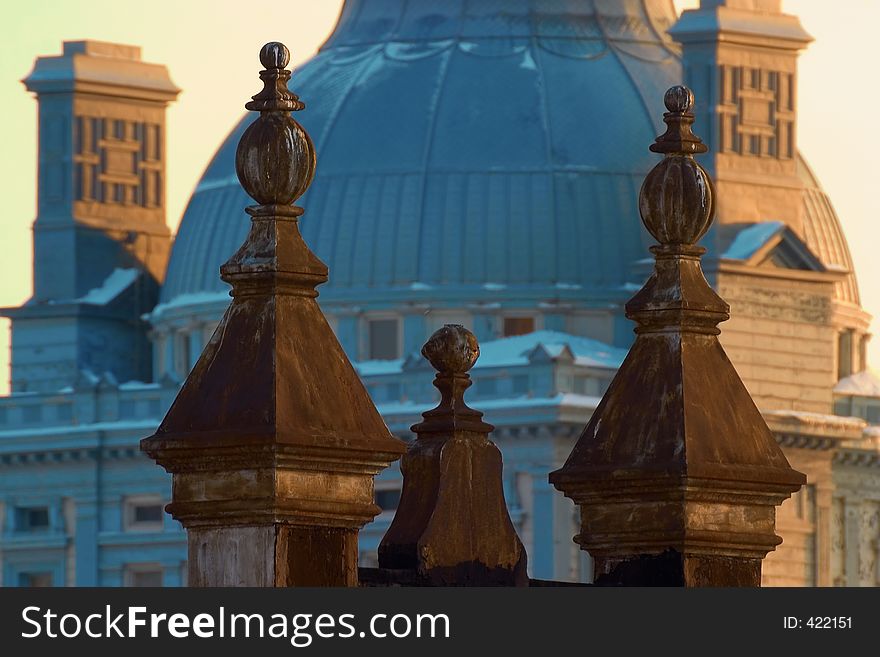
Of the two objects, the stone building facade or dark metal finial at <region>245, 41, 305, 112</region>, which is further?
the stone building facade

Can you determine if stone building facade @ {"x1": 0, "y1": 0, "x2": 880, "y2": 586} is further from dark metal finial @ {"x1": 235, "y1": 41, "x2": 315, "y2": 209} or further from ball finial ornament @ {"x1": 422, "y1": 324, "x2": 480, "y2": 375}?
dark metal finial @ {"x1": 235, "y1": 41, "x2": 315, "y2": 209}

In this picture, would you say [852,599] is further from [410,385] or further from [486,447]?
[410,385]

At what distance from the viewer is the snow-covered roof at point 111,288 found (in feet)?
435

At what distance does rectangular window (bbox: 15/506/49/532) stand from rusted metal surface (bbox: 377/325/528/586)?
102 m

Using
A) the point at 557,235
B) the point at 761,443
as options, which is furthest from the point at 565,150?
the point at 761,443

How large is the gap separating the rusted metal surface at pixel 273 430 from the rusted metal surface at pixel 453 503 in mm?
1286

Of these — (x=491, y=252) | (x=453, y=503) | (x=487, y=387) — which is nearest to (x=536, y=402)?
(x=487, y=387)

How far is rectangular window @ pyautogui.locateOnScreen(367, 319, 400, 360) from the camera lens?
124m

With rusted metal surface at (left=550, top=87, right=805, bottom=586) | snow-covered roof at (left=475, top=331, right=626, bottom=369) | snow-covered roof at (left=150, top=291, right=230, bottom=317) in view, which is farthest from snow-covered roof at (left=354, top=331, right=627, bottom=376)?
rusted metal surface at (left=550, top=87, right=805, bottom=586)

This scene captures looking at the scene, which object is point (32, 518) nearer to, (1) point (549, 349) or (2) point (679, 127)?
(1) point (549, 349)

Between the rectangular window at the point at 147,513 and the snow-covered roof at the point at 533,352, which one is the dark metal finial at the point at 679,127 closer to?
the snow-covered roof at the point at 533,352

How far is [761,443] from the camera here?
2753 cm

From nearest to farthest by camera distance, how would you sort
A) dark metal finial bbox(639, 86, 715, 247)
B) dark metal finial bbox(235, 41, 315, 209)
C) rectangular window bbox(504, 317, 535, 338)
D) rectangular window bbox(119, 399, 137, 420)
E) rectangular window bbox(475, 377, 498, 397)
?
dark metal finial bbox(235, 41, 315, 209) < dark metal finial bbox(639, 86, 715, 247) < rectangular window bbox(475, 377, 498, 397) < rectangular window bbox(504, 317, 535, 338) < rectangular window bbox(119, 399, 137, 420)

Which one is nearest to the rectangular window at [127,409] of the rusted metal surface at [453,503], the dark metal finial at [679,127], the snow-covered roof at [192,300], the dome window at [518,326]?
the snow-covered roof at [192,300]
